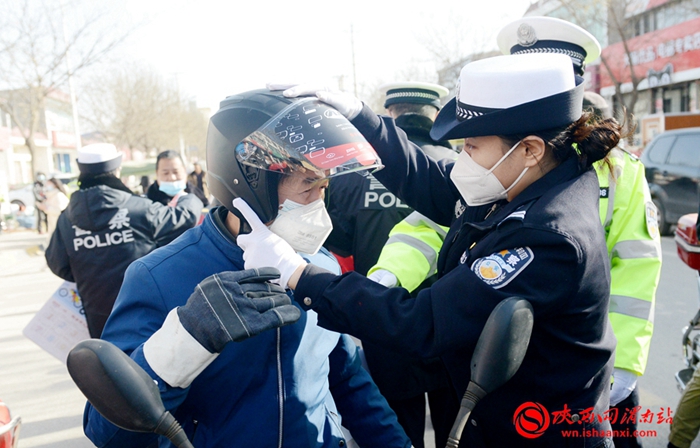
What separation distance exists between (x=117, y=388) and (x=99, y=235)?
11.6 ft

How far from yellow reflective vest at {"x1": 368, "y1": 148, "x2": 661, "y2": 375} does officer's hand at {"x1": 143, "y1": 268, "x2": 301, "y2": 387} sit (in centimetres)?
122

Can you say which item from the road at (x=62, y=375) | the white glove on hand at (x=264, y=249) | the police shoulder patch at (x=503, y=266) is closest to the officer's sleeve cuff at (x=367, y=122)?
the white glove on hand at (x=264, y=249)

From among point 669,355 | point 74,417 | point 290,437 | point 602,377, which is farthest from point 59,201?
point 669,355

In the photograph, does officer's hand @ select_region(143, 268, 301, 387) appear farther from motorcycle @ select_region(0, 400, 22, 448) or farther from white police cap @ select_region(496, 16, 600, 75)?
white police cap @ select_region(496, 16, 600, 75)

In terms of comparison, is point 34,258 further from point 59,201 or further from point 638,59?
point 638,59

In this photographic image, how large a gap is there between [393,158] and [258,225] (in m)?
0.79

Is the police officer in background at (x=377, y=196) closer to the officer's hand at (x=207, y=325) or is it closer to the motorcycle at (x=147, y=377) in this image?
the officer's hand at (x=207, y=325)

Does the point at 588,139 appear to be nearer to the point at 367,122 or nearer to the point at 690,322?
the point at 367,122

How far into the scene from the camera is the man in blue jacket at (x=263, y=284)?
1.54 meters

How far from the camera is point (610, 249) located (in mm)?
2461

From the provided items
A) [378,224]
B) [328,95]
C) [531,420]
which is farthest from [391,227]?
[531,420]

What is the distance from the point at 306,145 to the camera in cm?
163

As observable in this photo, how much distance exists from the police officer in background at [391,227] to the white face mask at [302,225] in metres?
1.36

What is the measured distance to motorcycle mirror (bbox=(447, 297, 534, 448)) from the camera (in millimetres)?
1109
